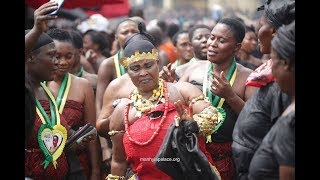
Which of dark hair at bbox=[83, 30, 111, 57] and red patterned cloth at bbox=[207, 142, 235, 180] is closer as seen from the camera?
red patterned cloth at bbox=[207, 142, 235, 180]

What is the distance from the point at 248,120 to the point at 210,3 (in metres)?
35.0

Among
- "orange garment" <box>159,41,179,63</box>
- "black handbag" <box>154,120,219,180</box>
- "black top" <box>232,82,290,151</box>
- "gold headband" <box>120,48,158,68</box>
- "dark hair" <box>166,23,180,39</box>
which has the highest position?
"gold headband" <box>120,48,158,68</box>

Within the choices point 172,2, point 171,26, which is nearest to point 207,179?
point 171,26

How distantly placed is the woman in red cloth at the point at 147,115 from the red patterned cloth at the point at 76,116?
1.00m

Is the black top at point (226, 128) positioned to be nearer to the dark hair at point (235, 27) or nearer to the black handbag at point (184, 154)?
the dark hair at point (235, 27)

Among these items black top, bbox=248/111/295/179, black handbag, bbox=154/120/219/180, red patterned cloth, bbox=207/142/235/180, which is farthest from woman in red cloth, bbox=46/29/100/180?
black top, bbox=248/111/295/179

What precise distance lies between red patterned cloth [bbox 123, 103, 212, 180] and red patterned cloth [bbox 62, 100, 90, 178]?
4.44ft

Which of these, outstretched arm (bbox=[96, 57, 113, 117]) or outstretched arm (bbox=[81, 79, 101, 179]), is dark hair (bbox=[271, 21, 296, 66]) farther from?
outstretched arm (bbox=[96, 57, 113, 117])

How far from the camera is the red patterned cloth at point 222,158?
24.8 ft

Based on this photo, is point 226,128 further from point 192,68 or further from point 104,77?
point 104,77

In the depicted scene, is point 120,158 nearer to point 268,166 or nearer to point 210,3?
point 268,166

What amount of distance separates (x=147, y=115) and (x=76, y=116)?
1519 mm

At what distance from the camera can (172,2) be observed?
5316cm

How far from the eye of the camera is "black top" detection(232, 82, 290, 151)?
5371 mm
